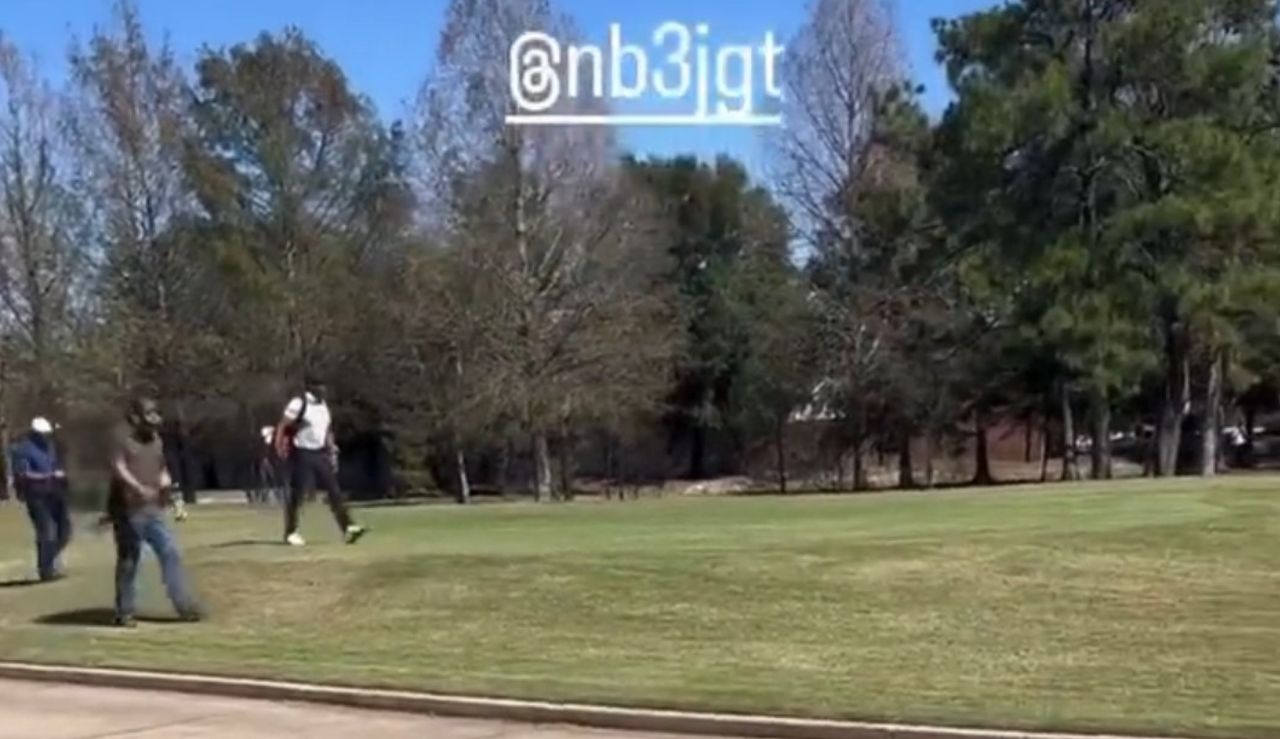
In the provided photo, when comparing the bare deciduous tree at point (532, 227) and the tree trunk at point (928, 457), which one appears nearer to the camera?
the bare deciduous tree at point (532, 227)

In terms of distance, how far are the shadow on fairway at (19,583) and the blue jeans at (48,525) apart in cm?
11

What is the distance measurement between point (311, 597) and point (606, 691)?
544 centimetres

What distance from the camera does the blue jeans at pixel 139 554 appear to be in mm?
15648

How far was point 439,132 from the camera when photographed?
47.9 metres

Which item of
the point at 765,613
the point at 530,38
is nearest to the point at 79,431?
the point at 765,613

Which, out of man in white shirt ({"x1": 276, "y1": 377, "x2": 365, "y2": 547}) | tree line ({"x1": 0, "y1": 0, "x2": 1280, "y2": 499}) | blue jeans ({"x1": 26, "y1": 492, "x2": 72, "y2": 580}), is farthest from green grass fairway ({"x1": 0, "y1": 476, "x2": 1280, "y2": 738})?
tree line ({"x1": 0, "y1": 0, "x2": 1280, "y2": 499})

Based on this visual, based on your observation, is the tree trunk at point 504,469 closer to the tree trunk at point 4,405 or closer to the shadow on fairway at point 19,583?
the tree trunk at point 4,405

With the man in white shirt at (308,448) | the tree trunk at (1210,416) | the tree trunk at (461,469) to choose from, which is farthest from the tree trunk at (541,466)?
the man in white shirt at (308,448)

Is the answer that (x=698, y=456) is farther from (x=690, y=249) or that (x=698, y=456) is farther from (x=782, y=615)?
(x=782, y=615)

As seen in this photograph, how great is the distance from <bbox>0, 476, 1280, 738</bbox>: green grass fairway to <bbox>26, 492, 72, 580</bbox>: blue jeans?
40 centimetres

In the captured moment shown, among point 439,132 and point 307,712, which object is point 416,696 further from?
point 439,132

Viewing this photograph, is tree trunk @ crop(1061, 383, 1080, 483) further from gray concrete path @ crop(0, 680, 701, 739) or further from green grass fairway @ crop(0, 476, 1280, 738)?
gray concrete path @ crop(0, 680, 701, 739)

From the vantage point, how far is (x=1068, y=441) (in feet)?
167

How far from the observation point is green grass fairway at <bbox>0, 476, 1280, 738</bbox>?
38.0 feet
